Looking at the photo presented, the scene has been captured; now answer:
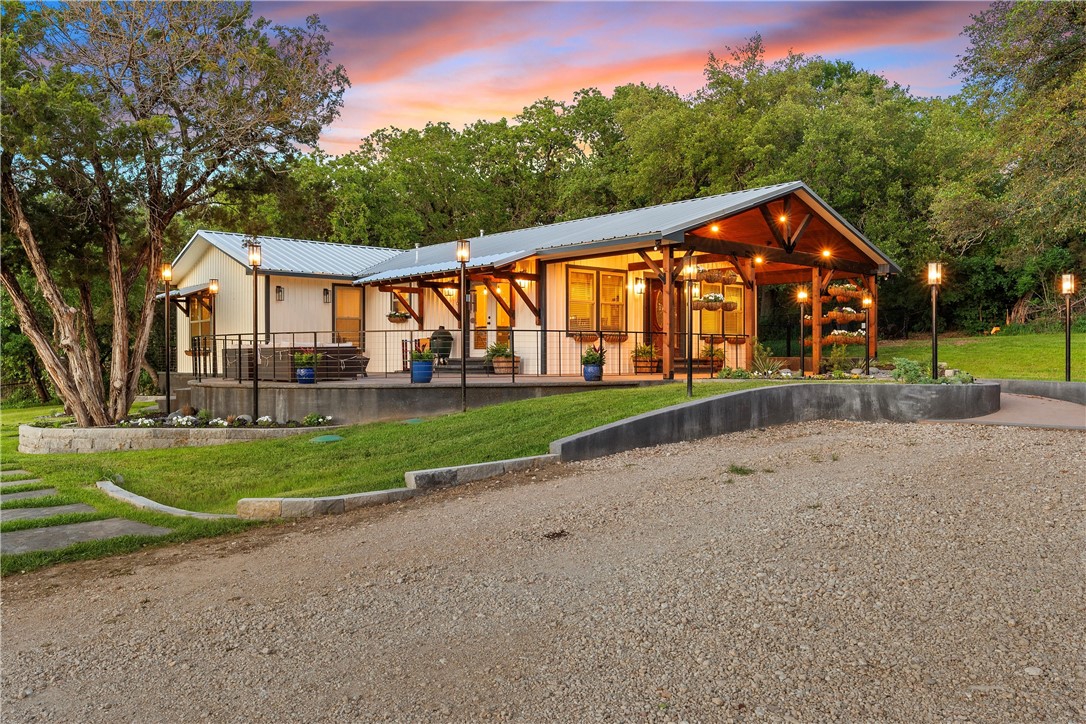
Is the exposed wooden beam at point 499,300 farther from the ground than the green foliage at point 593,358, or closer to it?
farther from the ground

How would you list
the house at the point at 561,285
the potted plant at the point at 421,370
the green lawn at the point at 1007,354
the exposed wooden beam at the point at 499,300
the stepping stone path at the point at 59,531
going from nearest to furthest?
the stepping stone path at the point at 59,531
the potted plant at the point at 421,370
the house at the point at 561,285
the exposed wooden beam at the point at 499,300
the green lawn at the point at 1007,354

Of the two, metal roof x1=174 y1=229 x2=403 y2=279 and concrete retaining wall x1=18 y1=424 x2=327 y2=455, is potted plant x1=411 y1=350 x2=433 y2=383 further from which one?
metal roof x1=174 y1=229 x2=403 y2=279

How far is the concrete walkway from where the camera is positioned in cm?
972

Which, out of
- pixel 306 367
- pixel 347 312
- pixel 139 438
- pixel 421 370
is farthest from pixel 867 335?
pixel 139 438

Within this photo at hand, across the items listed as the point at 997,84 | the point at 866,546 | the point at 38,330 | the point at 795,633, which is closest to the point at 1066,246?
the point at 997,84

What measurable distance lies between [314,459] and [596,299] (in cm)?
799

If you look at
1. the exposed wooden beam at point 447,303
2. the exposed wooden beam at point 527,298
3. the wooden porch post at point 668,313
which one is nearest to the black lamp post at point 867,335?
the wooden porch post at point 668,313

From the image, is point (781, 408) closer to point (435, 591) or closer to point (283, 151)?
point (435, 591)

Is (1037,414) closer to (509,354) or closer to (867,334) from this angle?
(867,334)

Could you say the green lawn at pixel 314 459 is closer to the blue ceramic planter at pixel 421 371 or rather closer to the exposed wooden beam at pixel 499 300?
the blue ceramic planter at pixel 421 371

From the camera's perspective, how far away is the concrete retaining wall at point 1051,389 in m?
13.0

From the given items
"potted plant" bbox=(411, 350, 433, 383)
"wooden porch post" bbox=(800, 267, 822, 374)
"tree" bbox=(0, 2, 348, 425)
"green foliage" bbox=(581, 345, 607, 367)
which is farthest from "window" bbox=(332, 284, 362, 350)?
"wooden porch post" bbox=(800, 267, 822, 374)

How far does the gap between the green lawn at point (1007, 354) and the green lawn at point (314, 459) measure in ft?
34.0

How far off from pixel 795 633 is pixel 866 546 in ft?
5.33
